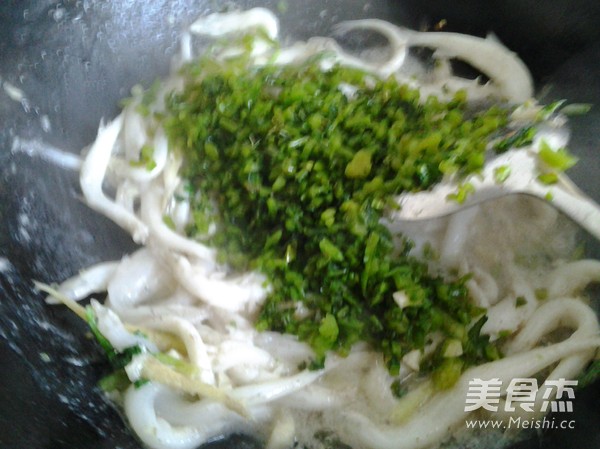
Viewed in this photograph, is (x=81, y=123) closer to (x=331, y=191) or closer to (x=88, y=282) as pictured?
(x=88, y=282)

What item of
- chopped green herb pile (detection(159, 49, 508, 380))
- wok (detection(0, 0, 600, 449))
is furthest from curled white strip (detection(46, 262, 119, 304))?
chopped green herb pile (detection(159, 49, 508, 380))

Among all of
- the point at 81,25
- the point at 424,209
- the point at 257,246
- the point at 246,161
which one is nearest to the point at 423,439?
the point at 424,209

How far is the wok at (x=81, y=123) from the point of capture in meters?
1.40

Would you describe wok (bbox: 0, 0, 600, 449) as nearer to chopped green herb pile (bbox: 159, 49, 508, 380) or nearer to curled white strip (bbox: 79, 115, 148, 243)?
curled white strip (bbox: 79, 115, 148, 243)

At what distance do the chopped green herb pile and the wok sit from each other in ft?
1.17

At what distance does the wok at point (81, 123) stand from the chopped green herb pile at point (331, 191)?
0.36 metres

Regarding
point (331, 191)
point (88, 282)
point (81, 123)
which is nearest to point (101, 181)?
point (81, 123)

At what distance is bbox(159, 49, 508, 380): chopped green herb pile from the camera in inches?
58.4

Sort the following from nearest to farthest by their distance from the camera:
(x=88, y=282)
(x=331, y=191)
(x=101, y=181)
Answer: (x=331, y=191) < (x=88, y=282) < (x=101, y=181)

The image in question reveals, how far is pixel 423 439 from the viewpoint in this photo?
1.42m

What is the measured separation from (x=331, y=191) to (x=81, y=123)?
104cm

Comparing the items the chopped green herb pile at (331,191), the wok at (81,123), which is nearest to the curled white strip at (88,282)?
the wok at (81,123)

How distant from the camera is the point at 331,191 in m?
1.57

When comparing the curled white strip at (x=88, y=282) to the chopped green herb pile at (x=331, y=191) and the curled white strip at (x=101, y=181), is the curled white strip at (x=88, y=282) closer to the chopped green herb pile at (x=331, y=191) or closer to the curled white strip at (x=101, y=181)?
the curled white strip at (x=101, y=181)
